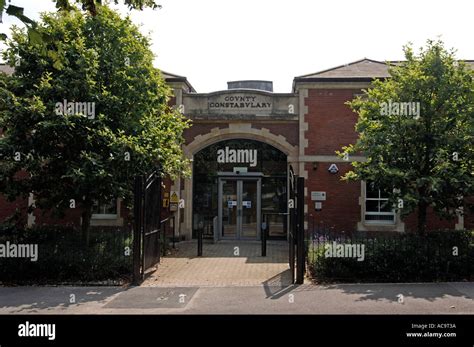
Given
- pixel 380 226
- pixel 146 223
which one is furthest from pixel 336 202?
pixel 146 223

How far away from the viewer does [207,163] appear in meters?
16.1

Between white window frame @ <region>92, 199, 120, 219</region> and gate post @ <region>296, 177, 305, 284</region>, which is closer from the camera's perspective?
gate post @ <region>296, 177, 305, 284</region>

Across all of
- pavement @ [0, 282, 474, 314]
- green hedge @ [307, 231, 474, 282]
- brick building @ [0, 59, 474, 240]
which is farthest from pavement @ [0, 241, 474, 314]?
brick building @ [0, 59, 474, 240]

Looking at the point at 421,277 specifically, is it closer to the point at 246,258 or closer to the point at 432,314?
the point at 432,314

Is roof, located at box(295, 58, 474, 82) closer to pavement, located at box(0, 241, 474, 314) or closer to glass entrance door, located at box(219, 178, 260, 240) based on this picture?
glass entrance door, located at box(219, 178, 260, 240)

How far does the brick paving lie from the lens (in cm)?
927

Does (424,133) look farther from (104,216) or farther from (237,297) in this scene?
(104,216)

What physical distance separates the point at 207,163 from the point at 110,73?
6.32m

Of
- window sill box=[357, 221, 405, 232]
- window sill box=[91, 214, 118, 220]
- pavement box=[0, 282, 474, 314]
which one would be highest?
window sill box=[91, 214, 118, 220]

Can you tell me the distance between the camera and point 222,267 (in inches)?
428

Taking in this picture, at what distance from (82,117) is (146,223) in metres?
2.67

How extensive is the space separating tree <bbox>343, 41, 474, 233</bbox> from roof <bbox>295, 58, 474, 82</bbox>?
170 inches

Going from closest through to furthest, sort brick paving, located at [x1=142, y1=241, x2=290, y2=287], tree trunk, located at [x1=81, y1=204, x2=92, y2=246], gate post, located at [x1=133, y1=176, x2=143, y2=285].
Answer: gate post, located at [x1=133, y1=176, x2=143, y2=285] < brick paving, located at [x1=142, y1=241, x2=290, y2=287] < tree trunk, located at [x1=81, y1=204, x2=92, y2=246]

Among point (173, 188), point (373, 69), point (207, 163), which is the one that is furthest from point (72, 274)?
point (373, 69)
